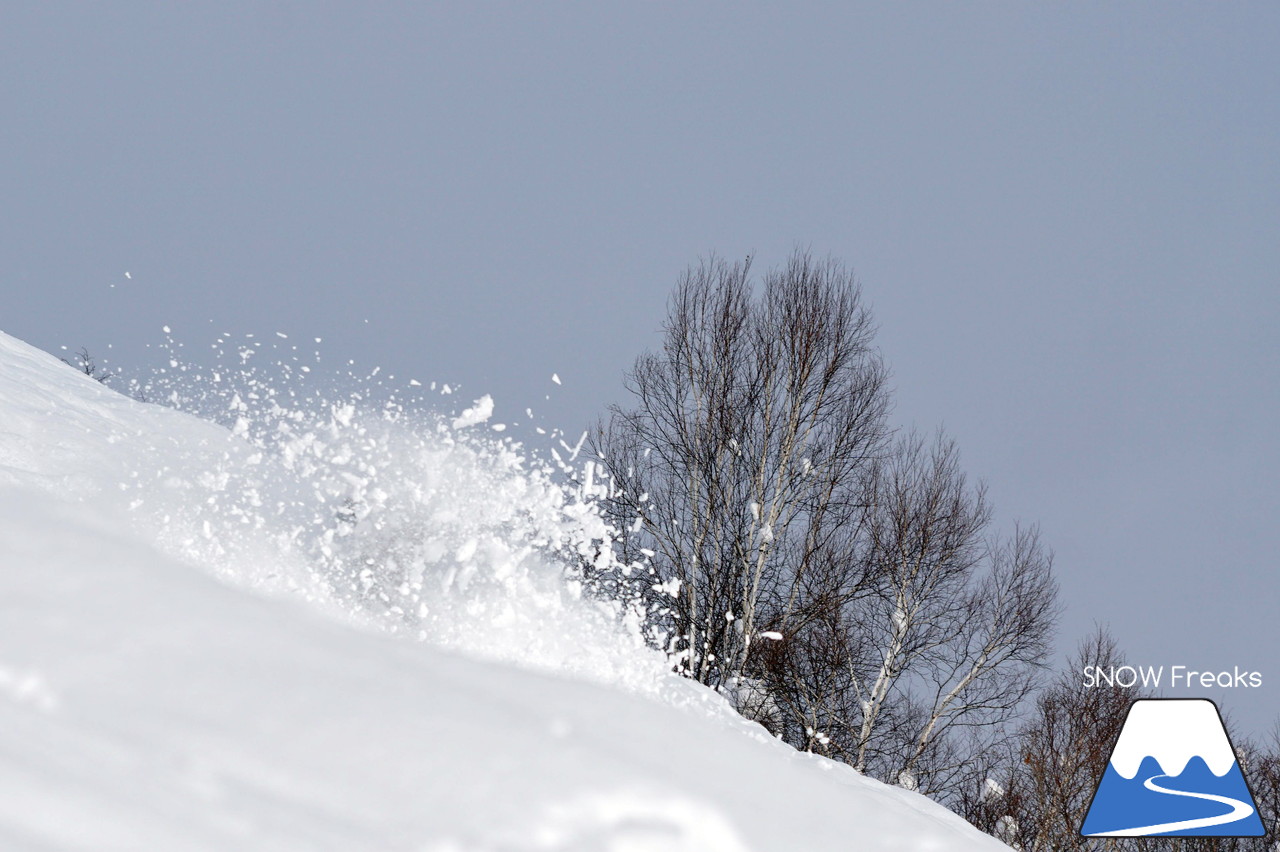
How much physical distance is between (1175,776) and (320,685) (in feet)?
19.4

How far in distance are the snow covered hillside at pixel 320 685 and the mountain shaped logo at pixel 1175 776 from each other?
2.40 m

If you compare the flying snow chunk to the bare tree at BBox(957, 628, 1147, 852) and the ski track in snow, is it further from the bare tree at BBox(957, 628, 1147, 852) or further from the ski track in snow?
the bare tree at BBox(957, 628, 1147, 852)

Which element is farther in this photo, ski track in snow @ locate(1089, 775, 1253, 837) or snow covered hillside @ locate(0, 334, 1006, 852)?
ski track in snow @ locate(1089, 775, 1253, 837)

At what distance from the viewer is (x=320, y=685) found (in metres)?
3.68

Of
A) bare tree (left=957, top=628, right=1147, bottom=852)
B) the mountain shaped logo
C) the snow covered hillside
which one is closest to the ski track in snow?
the mountain shaped logo

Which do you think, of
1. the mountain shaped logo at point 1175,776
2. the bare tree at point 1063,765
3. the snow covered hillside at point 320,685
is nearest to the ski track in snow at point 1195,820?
the mountain shaped logo at point 1175,776

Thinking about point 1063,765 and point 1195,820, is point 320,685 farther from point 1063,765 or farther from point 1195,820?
point 1063,765

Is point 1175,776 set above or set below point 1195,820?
above

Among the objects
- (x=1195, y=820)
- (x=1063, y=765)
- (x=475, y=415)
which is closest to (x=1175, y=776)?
(x=1195, y=820)

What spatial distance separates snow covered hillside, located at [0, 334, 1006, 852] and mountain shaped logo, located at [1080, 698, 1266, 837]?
2.40 meters

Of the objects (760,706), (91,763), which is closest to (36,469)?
(91,763)

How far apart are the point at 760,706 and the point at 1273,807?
1595 cm

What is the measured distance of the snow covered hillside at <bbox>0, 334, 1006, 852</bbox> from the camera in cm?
305

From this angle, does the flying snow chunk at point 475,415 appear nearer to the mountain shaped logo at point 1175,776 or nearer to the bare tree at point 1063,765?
the mountain shaped logo at point 1175,776
